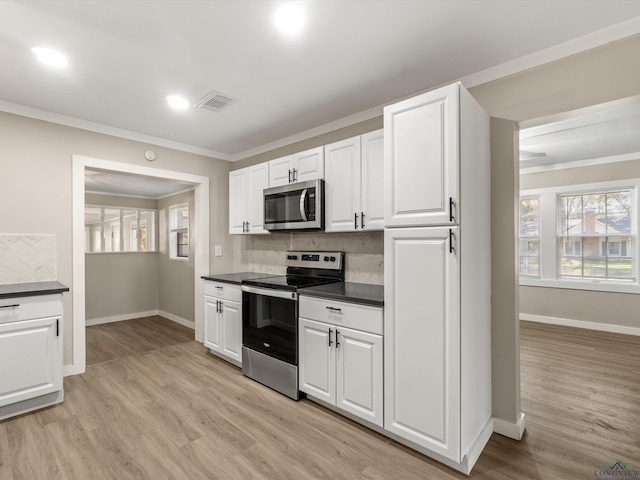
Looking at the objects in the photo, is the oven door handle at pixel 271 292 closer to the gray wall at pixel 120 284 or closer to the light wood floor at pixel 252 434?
the light wood floor at pixel 252 434

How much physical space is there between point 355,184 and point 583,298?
4637 mm

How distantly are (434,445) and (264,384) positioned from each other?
1627 millimetres

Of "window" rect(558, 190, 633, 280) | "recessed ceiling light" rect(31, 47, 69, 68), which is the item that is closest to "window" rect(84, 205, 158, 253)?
"recessed ceiling light" rect(31, 47, 69, 68)

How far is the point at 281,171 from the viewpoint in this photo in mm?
3400

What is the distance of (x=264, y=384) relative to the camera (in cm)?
298

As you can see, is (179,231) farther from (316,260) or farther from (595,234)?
(595,234)

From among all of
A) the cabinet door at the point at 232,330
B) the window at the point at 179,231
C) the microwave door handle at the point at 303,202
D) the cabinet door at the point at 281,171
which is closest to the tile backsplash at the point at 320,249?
the microwave door handle at the point at 303,202

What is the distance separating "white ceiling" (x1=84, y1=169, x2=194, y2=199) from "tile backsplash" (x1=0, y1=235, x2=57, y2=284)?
5.42 feet

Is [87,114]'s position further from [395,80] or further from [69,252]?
[395,80]

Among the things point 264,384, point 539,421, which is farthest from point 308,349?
point 539,421

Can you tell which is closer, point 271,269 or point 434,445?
point 434,445

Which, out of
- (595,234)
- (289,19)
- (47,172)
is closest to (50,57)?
(47,172)

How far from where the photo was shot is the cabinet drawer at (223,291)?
3.36 meters

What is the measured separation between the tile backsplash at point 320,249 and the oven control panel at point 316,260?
0.24 feet
